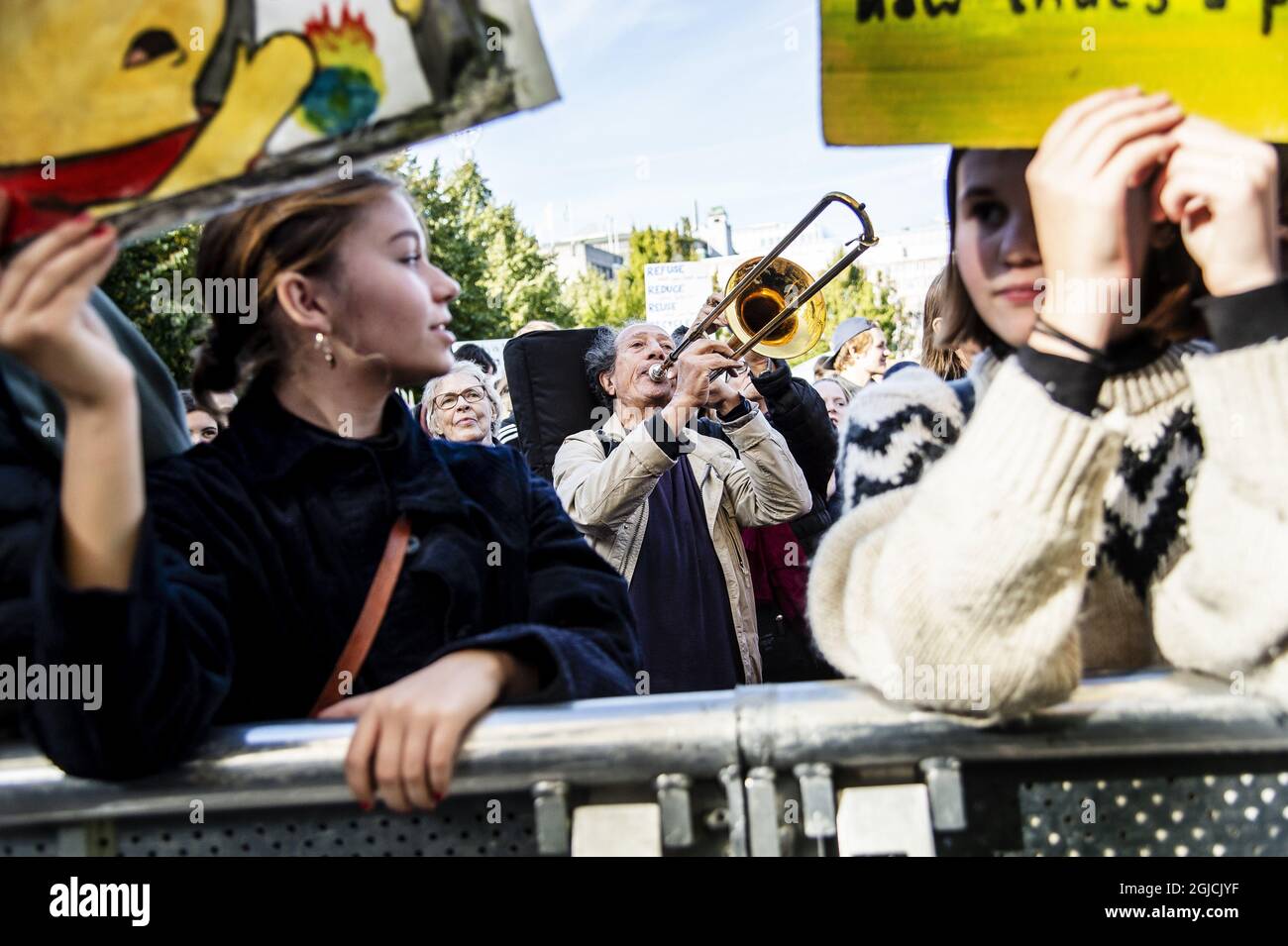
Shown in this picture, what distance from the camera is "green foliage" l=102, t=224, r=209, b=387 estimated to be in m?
2.09

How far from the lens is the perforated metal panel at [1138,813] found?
143cm

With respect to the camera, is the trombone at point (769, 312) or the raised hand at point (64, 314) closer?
the raised hand at point (64, 314)

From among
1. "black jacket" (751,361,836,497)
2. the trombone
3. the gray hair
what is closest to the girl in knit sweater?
the trombone

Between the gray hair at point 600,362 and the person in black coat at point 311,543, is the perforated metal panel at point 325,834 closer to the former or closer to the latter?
the person in black coat at point 311,543

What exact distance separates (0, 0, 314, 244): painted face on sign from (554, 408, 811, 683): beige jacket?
2774 millimetres

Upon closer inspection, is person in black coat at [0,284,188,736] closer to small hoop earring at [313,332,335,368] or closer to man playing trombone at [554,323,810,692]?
small hoop earring at [313,332,335,368]

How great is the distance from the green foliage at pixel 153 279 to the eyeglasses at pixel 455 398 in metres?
2.82

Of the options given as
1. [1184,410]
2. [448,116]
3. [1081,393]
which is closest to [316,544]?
[448,116]

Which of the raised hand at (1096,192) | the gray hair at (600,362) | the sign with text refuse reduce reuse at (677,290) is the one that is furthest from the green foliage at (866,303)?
the raised hand at (1096,192)

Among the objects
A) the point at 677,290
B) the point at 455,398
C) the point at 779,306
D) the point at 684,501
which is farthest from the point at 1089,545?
the point at 677,290

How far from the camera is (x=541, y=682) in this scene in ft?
5.55
